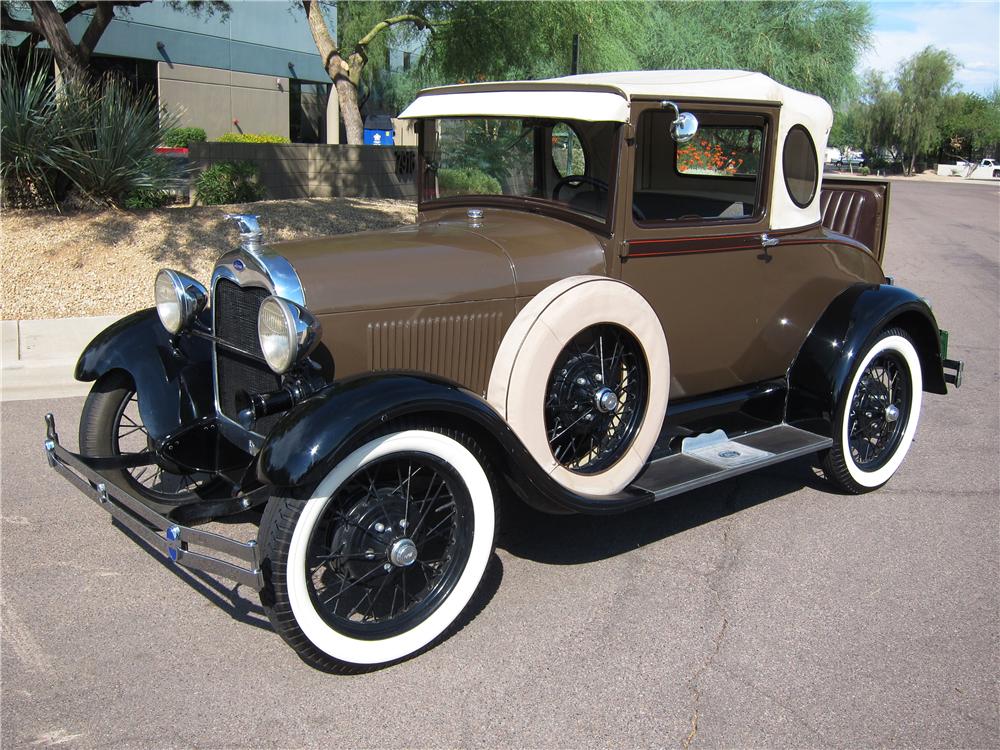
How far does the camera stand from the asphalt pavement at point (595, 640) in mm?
2666

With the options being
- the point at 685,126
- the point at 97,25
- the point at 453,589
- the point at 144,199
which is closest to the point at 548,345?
the point at 453,589

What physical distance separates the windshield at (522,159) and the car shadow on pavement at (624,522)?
1.45 meters

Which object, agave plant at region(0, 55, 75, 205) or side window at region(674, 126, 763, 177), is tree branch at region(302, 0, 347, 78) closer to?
agave plant at region(0, 55, 75, 205)

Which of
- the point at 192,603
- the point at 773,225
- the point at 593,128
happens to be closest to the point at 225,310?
the point at 192,603

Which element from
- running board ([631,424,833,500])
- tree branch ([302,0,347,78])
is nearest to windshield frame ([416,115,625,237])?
running board ([631,424,833,500])

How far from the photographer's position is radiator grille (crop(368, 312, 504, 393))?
10.6ft

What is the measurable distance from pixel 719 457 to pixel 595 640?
3.84ft

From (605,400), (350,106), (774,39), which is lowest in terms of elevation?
(605,400)

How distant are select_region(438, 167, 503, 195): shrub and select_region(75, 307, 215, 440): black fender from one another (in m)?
1.40

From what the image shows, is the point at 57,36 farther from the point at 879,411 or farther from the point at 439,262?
the point at 879,411

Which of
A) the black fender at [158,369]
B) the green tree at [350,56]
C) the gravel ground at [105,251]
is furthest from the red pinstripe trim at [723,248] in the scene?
the green tree at [350,56]

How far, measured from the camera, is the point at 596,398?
3.54 m

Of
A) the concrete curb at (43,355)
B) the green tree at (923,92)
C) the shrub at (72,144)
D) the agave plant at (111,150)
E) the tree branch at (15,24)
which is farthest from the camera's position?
the green tree at (923,92)

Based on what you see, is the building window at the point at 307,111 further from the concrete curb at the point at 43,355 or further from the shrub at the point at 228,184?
the concrete curb at the point at 43,355
